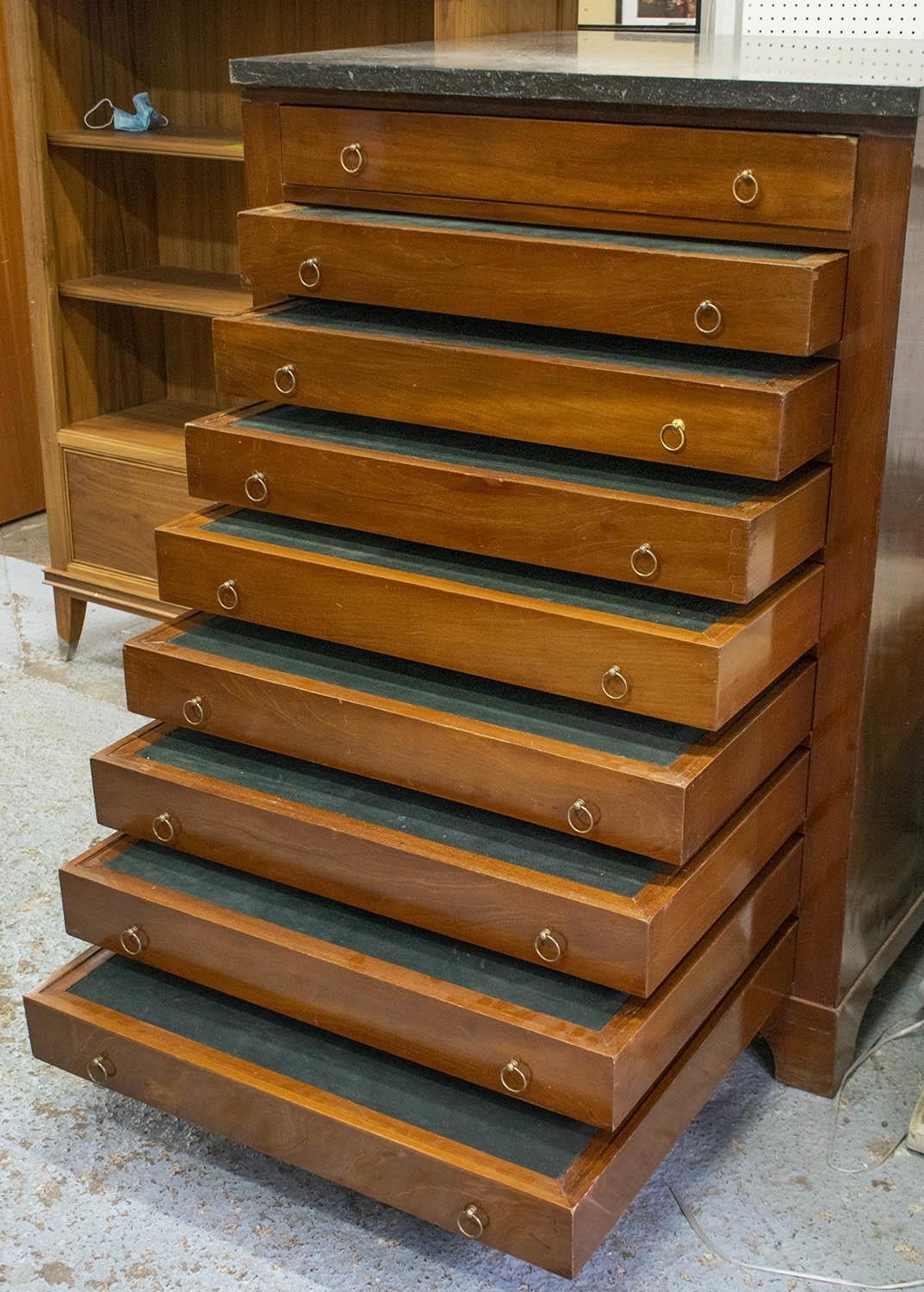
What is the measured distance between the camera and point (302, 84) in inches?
64.0

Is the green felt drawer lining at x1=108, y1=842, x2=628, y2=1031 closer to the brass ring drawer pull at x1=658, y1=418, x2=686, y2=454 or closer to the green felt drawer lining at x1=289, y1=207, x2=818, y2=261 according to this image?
the brass ring drawer pull at x1=658, y1=418, x2=686, y2=454

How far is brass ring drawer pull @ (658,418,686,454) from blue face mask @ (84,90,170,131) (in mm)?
1721

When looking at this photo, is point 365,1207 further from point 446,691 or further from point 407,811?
point 446,691

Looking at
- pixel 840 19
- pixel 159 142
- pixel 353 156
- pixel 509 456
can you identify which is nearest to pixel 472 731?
pixel 509 456

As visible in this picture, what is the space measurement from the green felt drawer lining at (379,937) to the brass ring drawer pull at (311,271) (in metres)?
0.65

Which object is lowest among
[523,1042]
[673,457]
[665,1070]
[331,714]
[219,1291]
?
[219,1291]

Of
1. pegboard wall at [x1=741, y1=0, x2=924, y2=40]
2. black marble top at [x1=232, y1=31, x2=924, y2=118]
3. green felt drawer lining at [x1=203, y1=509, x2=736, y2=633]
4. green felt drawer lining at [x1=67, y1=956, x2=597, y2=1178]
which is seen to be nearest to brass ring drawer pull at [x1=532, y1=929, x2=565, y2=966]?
green felt drawer lining at [x1=67, y1=956, x2=597, y2=1178]

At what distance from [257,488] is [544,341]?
1.14 feet

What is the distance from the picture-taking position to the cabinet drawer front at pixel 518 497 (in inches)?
55.4

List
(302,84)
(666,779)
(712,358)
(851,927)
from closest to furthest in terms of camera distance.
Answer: (666,779) → (712,358) → (302,84) → (851,927)

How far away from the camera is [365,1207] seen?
1.67m

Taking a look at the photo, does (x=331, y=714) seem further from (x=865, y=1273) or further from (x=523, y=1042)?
(x=865, y=1273)

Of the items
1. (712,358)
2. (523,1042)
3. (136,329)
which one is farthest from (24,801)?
(712,358)

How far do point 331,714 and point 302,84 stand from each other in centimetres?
68
